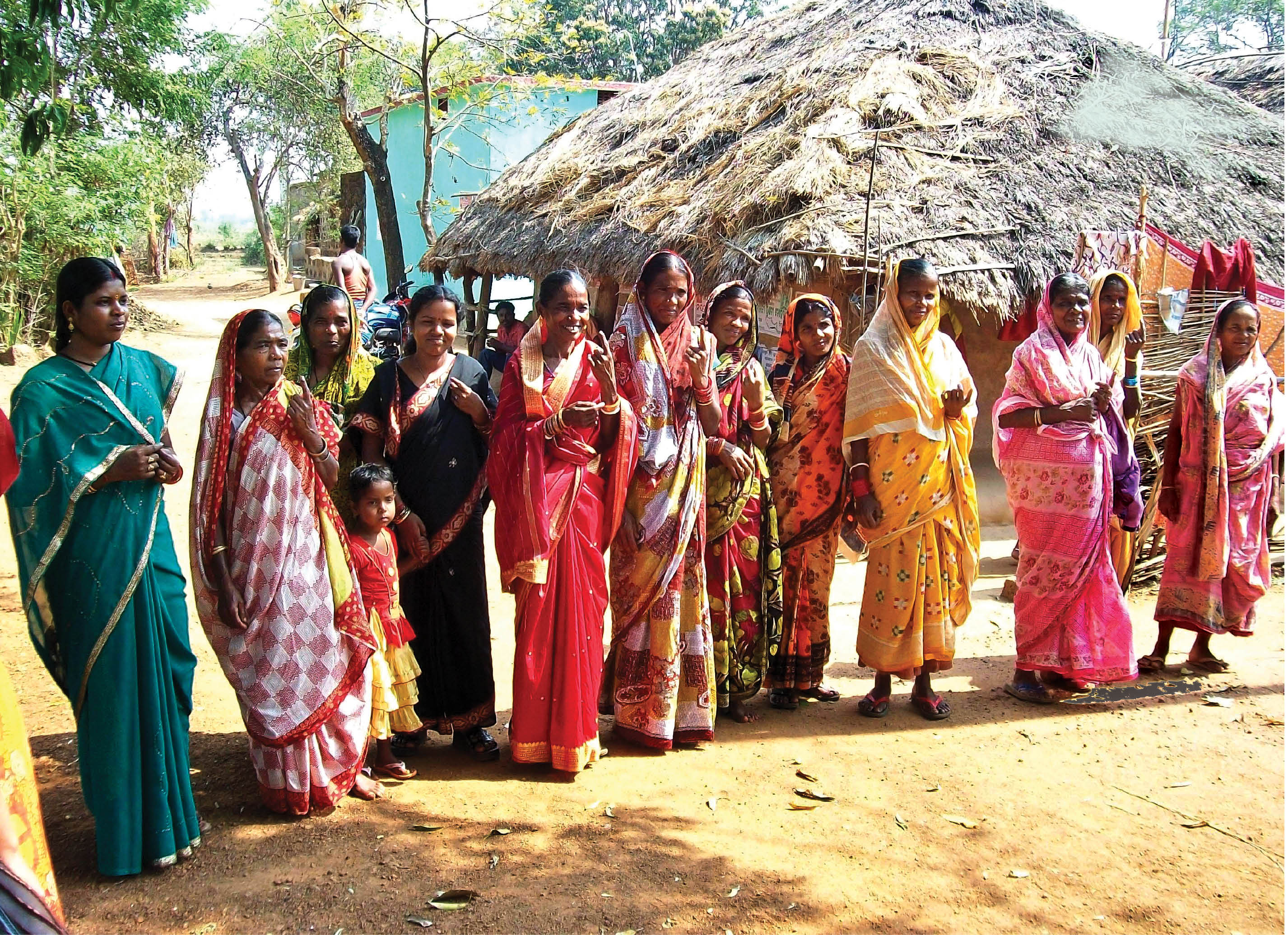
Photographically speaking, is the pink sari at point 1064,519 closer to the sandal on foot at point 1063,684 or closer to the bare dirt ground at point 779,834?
the sandal on foot at point 1063,684

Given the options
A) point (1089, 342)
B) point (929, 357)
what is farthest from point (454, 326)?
point (1089, 342)

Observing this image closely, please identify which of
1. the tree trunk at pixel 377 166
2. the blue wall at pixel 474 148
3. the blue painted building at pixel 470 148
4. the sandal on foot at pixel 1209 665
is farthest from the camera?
the blue wall at pixel 474 148

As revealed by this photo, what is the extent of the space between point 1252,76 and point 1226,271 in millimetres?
9144

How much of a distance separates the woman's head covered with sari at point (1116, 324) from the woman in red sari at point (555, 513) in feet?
8.07

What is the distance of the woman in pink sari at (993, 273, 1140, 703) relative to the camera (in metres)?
4.60

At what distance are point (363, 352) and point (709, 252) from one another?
546 centimetres

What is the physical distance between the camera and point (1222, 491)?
16.7 feet

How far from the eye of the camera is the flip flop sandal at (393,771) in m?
3.75

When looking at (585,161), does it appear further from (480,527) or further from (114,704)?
(114,704)

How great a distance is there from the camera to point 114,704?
2.98m

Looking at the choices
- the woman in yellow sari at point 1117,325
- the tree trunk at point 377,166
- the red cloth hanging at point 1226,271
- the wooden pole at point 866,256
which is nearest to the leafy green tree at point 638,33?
the tree trunk at point 377,166

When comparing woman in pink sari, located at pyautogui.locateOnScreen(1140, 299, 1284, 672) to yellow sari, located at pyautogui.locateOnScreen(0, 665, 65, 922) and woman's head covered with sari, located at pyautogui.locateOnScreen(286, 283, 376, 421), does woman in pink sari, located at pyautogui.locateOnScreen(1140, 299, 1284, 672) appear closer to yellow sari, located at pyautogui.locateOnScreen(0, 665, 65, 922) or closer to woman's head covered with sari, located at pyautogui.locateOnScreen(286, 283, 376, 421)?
woman's head covered with sari, located at pyautogui.locateOnScreen(286, 283, 376, 421)

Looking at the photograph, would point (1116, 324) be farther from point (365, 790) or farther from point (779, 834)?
point (365, 790)

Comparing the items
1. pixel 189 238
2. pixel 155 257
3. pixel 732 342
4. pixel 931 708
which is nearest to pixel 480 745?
pixel 732 342
